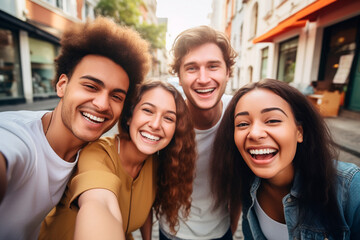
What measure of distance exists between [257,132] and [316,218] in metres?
0.77

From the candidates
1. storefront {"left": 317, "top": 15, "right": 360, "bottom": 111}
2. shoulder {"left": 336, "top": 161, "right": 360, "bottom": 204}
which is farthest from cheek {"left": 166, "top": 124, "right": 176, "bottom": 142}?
storefront {"left": 317, "top": 15, "right": 360, "bottom": 111}

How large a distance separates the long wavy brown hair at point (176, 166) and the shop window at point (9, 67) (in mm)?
9802

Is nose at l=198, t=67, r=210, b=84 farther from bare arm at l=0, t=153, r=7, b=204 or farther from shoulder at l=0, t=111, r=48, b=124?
bare arm at l=0, t=153, r=7, b=204

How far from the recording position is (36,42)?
10.4 metres

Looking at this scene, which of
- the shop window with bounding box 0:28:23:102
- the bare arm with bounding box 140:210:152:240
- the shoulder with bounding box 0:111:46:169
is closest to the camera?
the shoulder with bounding box 0:111:46:169

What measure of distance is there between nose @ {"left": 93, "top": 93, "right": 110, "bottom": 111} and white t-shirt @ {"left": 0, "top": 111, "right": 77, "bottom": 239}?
0.40 metres

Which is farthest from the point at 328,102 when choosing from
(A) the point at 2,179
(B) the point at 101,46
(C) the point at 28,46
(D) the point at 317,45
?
(C) the point at 28,46

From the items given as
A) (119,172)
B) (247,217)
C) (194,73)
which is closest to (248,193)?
(247,217)

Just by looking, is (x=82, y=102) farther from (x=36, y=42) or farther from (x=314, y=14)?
(x=36, y=42)

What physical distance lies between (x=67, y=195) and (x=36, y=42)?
39.7ft

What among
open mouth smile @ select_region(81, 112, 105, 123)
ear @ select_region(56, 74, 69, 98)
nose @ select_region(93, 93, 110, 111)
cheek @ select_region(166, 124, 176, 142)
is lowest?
cheek @ select_region(166, 124, 176, 142)

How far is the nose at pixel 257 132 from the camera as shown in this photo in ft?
4.52

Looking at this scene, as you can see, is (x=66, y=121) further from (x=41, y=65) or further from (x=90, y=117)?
(x=41, y=65)

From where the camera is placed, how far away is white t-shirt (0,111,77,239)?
1107 millimetres
